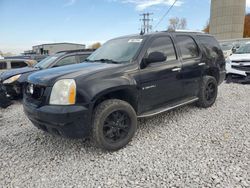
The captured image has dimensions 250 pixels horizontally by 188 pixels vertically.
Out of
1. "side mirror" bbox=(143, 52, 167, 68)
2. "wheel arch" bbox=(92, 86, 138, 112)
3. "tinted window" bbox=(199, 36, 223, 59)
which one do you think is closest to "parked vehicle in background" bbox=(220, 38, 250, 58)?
"tinted window" bbox=(199, 36, 223, 59)

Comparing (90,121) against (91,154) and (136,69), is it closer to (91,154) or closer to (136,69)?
(91,154)

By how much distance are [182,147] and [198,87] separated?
1841 mm

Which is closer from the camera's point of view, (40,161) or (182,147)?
(40,161)

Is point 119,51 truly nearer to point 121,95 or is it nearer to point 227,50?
point 121,95

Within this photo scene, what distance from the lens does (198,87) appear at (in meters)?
4.56

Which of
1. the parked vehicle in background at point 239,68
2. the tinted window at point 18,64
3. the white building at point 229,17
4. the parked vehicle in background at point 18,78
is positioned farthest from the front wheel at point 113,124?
the white building at point 229,17

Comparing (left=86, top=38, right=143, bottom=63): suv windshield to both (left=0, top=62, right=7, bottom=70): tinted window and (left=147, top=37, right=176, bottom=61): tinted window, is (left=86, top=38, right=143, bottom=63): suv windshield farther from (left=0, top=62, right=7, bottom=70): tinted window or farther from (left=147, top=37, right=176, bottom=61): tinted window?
(left=0, top=62, right=7, bottom=70): tinted window

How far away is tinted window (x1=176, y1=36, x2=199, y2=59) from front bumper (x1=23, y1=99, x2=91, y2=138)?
97.0 inches

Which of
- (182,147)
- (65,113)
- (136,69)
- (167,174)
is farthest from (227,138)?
(65,113)

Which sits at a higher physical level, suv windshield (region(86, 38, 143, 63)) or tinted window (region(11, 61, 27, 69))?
suv windshield (region(86, 38, 143, 63))

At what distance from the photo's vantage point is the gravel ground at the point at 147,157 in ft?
8.21

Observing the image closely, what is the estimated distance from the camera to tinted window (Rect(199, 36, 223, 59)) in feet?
15.7

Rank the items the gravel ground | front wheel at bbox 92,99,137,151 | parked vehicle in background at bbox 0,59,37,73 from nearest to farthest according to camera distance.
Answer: the gravel ground
front wheel at bbox 92,99,137,151
parked vehicle in background at bbox 0,59,37,73

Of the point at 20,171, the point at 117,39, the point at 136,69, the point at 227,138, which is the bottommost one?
the point at 20,171
